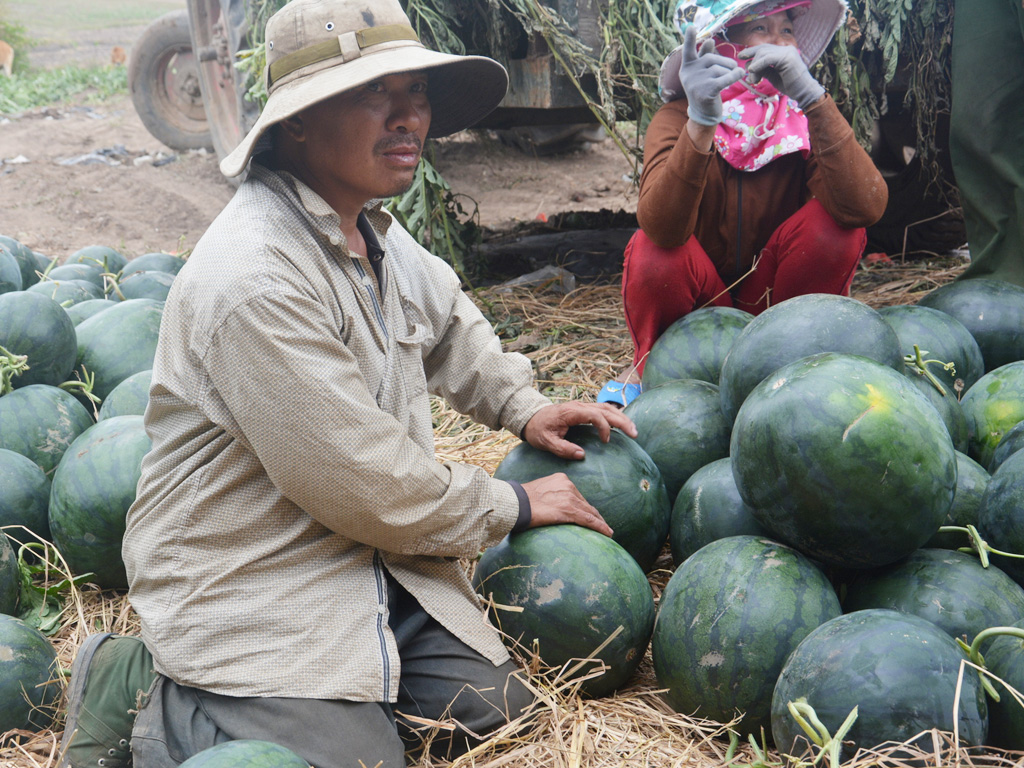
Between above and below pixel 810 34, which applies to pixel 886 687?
below

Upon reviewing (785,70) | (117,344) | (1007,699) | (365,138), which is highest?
(365,138)

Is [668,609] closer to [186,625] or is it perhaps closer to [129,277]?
[186,625]

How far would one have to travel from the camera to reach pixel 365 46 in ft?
7.72

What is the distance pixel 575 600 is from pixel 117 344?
2540 millimetres

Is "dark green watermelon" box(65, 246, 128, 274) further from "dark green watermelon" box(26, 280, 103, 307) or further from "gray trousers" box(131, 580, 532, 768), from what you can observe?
"gray trousers" box(131, 580, 532, 768)

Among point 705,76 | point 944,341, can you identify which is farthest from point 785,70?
point 944,341

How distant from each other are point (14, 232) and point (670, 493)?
8.09 m

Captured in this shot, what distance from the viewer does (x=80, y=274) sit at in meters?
5.20

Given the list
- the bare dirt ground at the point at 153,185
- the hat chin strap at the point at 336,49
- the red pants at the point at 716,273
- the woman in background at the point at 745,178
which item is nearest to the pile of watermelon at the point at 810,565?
the woman in background at the point at 745,178

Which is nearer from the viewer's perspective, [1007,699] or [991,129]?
[1007,699]

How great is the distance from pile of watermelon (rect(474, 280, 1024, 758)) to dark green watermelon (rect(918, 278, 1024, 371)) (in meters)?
0.95

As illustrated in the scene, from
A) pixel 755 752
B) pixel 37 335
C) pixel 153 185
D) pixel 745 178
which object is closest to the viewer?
pixel 755 752

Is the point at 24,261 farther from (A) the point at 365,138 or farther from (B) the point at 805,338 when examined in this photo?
(B) the point at 805,338

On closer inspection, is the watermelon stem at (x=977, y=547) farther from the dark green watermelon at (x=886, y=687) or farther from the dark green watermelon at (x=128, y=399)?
the dark green watermelon at (x=128, y=399)
